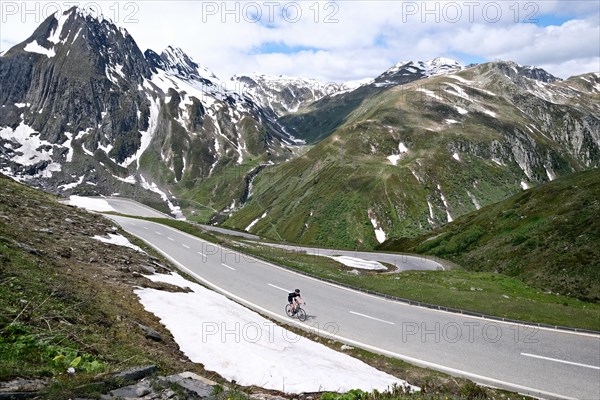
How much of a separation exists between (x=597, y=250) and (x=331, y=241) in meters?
89.3

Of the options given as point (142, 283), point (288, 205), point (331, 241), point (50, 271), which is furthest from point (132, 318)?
point (288, 205)

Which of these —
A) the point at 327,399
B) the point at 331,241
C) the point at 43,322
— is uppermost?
the point at 43,322

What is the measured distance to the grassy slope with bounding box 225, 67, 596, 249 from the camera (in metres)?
135

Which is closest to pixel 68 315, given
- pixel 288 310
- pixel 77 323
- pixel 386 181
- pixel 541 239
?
pixel 77 323

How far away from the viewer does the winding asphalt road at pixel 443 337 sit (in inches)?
747

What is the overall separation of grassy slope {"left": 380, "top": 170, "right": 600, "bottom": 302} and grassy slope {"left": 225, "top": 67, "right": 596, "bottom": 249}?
53.5m

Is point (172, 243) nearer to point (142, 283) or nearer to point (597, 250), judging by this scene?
point (142, 283)

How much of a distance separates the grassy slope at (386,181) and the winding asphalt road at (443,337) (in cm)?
9514

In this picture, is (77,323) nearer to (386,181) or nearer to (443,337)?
(443,337)

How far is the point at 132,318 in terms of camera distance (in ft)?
52.4

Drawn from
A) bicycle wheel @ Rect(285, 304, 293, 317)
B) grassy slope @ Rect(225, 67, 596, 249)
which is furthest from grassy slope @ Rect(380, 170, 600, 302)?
grassy slope @ Rect(225, 67, 596, 249)

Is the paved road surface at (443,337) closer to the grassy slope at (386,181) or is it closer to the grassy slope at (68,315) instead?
the grassy slope at (68,315)

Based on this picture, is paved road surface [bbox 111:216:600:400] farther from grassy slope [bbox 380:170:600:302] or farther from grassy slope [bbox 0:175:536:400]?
grassy slope [bbox 380:170:600:302]

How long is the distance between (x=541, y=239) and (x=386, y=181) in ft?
317
